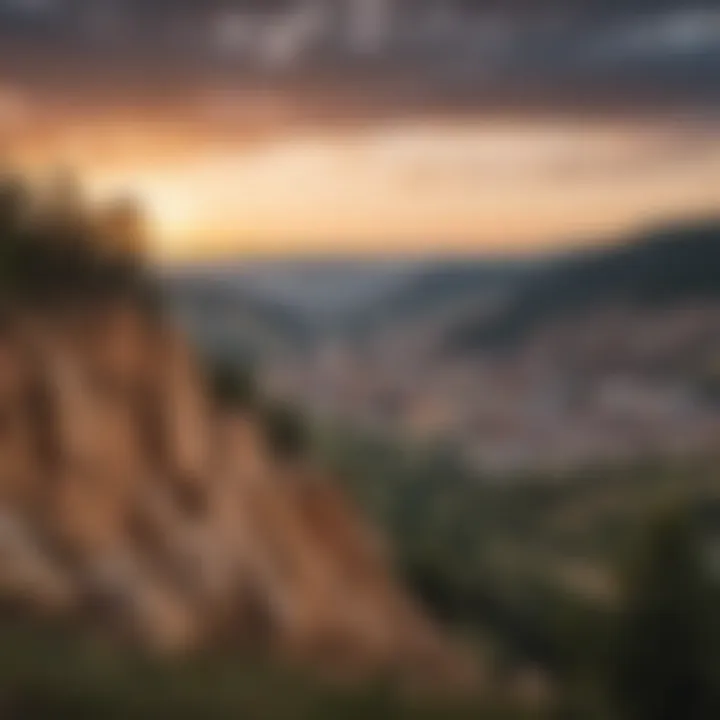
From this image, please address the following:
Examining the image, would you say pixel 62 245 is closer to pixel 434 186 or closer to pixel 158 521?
pixel 158 521

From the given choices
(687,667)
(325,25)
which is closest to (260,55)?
(325,25)

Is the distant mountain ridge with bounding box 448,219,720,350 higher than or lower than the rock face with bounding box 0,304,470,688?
higher

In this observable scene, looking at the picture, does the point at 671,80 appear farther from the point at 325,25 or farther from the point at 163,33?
the point at 163,33

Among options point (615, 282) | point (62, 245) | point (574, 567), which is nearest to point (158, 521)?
point (62, 245)

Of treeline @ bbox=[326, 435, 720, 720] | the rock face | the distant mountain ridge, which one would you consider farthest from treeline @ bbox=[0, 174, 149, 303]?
the distant mountain ridge

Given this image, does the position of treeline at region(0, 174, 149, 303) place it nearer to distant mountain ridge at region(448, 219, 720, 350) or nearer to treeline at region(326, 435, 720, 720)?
treeline at region(326, 435, 720, 720)

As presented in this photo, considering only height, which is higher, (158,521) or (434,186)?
(434,186)
